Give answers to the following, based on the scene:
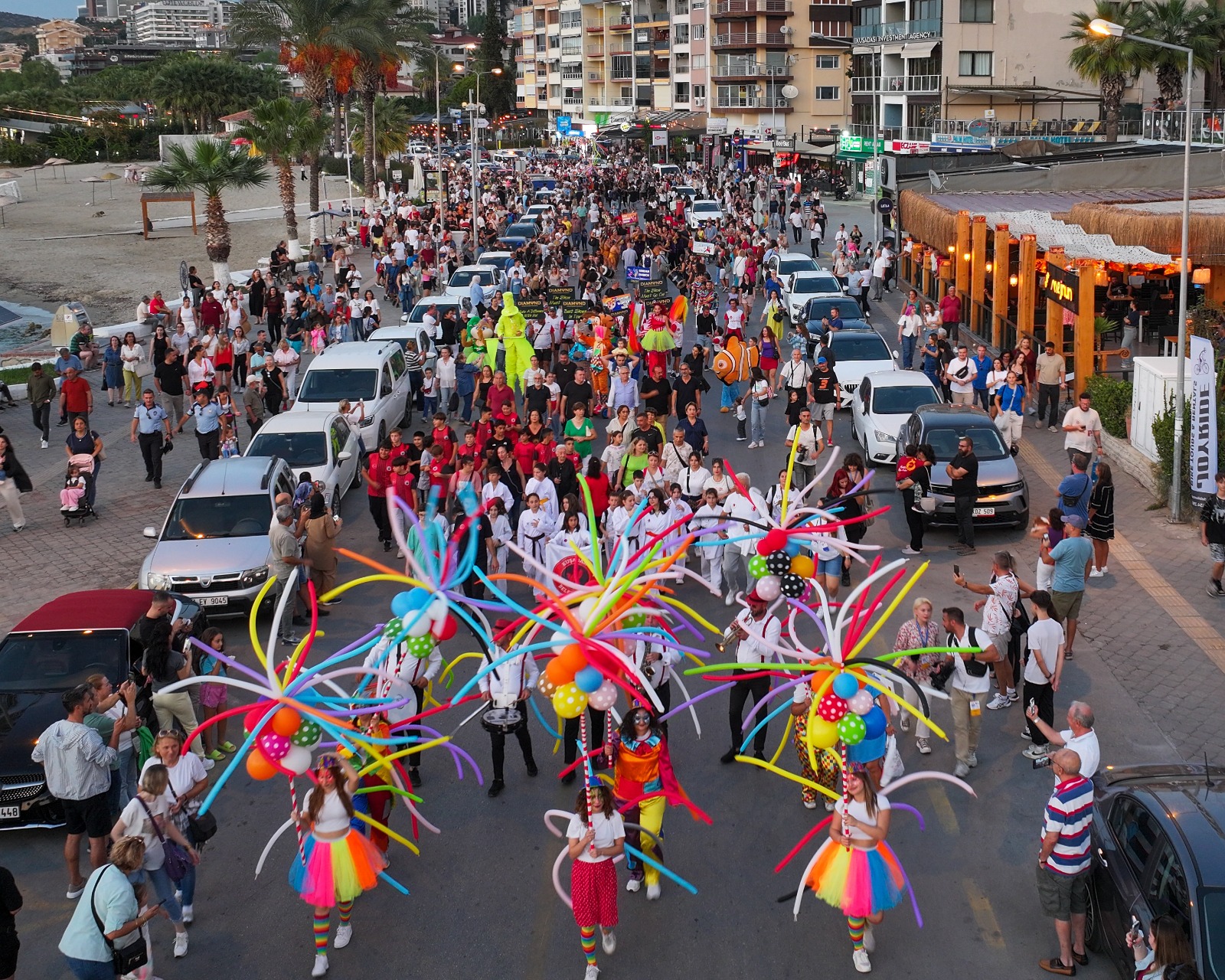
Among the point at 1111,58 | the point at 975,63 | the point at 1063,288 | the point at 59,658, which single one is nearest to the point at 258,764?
the point at 59,658

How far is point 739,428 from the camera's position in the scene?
867 inches

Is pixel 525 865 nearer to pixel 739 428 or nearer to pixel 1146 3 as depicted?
pixel 739 428

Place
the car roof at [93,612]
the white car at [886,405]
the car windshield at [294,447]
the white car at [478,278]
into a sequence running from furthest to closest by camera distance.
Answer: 1. the white car at [478,278]
2. the white car at [886,405]
3. the car windshield at [294,447]
4. the car roof at [93,612]

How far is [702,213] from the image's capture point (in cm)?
5247

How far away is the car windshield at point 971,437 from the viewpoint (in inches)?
684

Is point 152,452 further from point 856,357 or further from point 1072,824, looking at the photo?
point 1072,824

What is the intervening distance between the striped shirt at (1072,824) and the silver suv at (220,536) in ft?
29.9

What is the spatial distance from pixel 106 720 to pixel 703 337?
19.8m

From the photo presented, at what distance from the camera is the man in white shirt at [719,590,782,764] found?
409 inches

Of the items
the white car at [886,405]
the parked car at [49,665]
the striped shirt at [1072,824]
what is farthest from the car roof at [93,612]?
the white car at [886,405]

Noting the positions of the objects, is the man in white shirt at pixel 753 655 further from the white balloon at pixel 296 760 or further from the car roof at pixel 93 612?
the car roof at pixel 93 612

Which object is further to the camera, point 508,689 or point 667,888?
point 508,689

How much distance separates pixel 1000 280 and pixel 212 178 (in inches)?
890

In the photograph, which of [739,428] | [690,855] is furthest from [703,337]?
[690,855]
